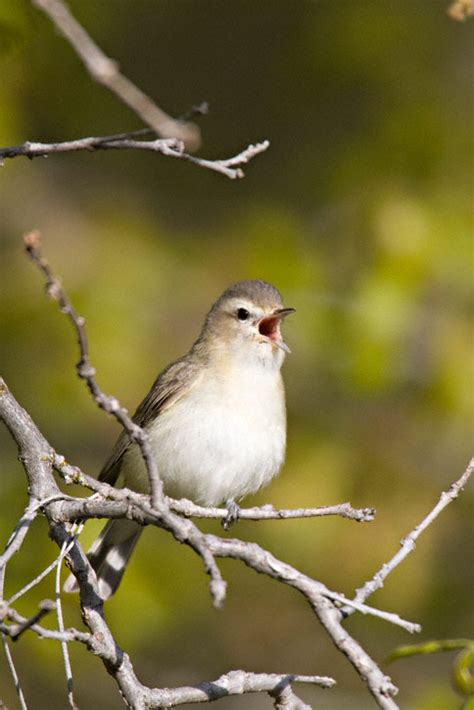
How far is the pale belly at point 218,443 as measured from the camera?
173 inches

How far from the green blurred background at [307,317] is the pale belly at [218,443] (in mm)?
1387

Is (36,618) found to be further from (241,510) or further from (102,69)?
(102,69)

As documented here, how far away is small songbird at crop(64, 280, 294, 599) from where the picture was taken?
4.41 meters

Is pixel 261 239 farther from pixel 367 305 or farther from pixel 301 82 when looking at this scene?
pixel 301 82

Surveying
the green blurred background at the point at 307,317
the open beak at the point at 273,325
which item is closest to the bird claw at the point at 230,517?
the open beak at the point at 273,325

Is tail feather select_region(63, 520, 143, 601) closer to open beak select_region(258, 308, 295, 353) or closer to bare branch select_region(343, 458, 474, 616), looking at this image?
open beak select_region(258, 308, 295, 353)

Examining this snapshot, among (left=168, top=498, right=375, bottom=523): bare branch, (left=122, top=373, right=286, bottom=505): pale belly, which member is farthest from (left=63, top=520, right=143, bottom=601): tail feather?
(left=168, top=498, right=375, bottom=523): bare branch

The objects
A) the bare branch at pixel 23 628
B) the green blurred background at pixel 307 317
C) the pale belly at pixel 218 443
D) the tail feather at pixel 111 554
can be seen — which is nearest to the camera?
the bare branch at pixel 23 628

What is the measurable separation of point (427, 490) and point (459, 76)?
3370 millimetres

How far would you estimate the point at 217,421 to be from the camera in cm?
443

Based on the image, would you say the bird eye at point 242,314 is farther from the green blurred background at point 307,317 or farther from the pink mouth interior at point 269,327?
the green blurred background at point 307,317

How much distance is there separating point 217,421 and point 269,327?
0.60 metres

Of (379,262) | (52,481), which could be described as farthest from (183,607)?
(52,481)

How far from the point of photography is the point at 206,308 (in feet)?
24.6
